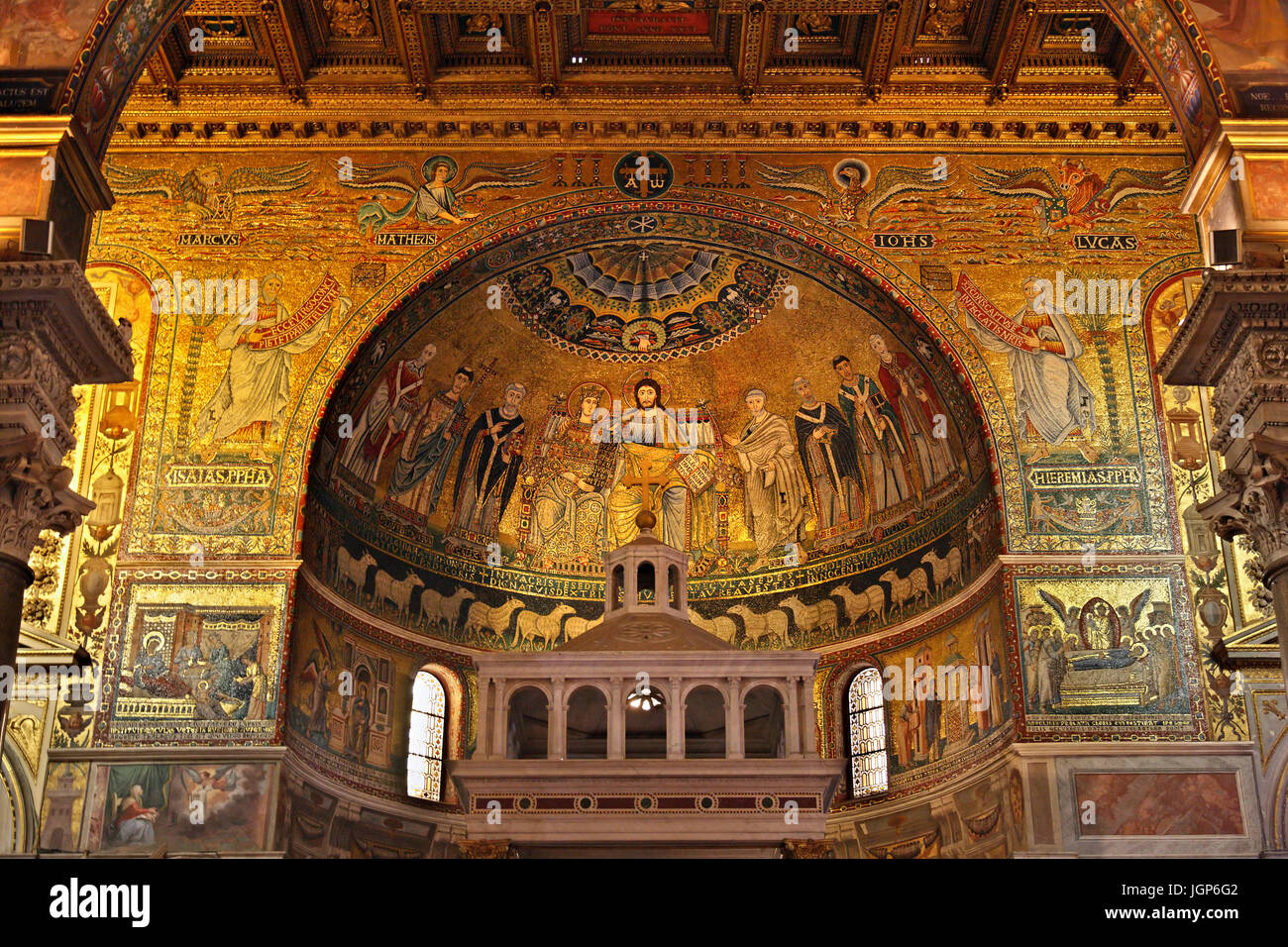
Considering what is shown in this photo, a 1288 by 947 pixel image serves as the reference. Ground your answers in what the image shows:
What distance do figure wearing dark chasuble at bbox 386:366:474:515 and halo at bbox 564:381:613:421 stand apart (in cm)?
172

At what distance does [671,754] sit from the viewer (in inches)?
716

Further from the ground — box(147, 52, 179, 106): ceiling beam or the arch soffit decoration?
box(147, 52, 179, 106): ceiling beam

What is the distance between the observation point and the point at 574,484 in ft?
76.0

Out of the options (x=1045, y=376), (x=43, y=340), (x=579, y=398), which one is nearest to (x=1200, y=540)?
(x=1045, y=376)

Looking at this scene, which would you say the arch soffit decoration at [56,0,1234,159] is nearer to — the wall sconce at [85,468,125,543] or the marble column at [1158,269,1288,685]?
the marble column at [1158,269,1288,685]

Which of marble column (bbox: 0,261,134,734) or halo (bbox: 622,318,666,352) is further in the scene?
halo (bbox: 622,318,666,352)

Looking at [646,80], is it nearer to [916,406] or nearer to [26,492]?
[916,406]

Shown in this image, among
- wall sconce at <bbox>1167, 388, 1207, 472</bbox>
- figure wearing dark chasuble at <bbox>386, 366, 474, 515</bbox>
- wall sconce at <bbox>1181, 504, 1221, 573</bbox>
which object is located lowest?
wall sconce at <bbox>1181, 504, 1221, 573</bbox>

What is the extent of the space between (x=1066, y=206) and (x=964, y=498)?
13.7ft

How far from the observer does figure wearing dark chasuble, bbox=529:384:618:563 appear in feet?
75.2

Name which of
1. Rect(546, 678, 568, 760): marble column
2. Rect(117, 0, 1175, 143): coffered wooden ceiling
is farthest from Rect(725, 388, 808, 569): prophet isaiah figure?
Rect(546, 678, 568, 760): marble column
